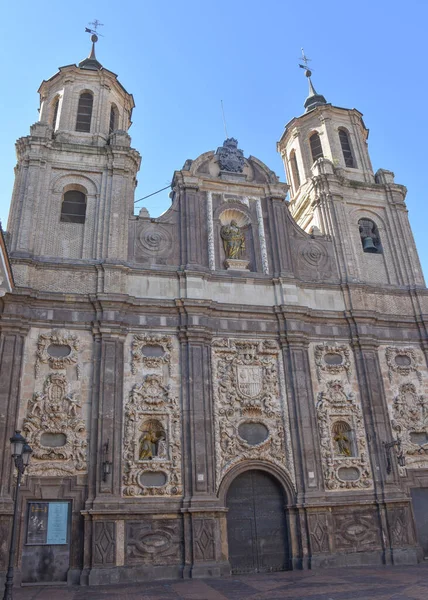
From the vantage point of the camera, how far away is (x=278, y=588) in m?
14.0

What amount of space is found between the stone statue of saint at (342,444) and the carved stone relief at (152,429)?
20.4 feet

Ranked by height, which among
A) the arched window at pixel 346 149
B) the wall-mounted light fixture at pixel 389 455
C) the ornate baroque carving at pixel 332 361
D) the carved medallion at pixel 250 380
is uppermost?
the arched window at pixel 346 149

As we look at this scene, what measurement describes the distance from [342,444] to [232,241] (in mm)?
9448

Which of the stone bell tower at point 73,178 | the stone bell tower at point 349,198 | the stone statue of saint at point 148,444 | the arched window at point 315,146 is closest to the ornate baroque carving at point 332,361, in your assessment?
the stone bell tower at point 349,198

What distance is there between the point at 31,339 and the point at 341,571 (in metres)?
13.0

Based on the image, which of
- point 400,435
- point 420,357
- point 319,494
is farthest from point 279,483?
point 420,357

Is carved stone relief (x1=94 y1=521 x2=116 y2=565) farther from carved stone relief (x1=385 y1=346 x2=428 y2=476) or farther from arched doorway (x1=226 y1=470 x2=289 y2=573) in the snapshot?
carved stone relief (x1=385 y1=346 x2=428 y2=476)

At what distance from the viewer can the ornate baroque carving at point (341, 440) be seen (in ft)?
62.3

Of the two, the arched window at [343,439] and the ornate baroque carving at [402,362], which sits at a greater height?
the ornate baroque carving at [402,362]

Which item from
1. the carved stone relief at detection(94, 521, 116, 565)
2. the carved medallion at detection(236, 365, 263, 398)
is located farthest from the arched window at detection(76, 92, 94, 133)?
the carved stone relief at detection(94, 521, 116, 565)

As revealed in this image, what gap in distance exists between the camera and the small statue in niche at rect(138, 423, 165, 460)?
17812mm

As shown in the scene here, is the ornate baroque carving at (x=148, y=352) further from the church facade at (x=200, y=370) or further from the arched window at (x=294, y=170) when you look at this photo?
the arched window at (x=294, y=170)

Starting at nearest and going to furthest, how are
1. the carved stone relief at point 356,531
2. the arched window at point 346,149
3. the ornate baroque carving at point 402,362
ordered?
the carved stone relief at point 356,531 < the ornate baroque carving at point 402,362 < the arched window at point 346,149

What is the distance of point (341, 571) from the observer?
16.6m
